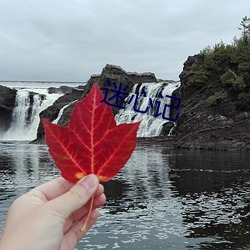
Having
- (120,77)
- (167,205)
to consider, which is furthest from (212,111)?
(167,205)

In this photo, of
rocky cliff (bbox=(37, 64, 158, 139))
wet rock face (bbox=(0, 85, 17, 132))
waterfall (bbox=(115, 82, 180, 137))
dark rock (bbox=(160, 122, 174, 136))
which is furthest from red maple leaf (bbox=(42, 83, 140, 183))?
wet rock face (bbox=(0, 85, 17, 132))

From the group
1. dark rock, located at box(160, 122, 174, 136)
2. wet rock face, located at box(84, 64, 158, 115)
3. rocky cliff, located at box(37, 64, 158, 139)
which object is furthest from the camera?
wet rock face, located at box(84, 64, 158, 115)

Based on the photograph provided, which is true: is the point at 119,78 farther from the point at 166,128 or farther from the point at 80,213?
the point at 80,213

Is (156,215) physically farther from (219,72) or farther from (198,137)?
(219,72)

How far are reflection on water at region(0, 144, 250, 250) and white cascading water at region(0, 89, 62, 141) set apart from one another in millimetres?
39871

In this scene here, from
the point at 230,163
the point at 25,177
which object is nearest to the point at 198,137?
the point at 230,163

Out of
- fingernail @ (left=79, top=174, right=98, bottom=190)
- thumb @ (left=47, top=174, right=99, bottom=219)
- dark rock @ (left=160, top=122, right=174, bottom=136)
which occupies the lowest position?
dark rock @ (left=160, top=122, right=174, bottom=136)

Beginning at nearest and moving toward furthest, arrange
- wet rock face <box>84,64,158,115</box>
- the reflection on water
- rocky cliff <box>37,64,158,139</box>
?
the reflection on water < rocky cliff <box>37,64,158,139</box> < wet rock face <box>84,64,158,115</box>

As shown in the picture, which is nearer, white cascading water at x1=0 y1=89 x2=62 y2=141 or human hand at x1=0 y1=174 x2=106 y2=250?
human hand at x1=0 y1=174 x2=106 y2=250

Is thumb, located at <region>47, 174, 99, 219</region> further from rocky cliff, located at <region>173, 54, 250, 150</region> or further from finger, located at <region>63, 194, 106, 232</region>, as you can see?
rocky cliff, located at <region>173, 54, 250, 150</region>

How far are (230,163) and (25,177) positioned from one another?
12612mm

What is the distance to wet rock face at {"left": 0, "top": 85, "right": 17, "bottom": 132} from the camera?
66.8 m

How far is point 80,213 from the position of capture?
215 centimetres

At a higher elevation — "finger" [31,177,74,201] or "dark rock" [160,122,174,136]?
"finger" [31,177,74,201]
